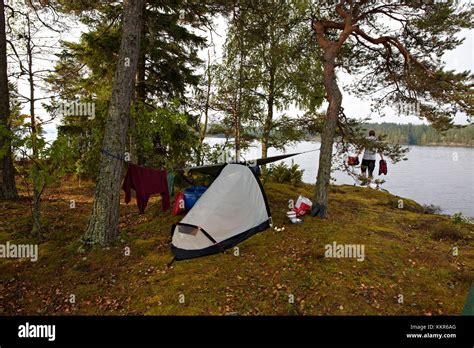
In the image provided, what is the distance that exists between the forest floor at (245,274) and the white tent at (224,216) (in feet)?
1.13

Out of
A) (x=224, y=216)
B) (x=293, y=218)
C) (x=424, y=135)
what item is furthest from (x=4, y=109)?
(x=424, y=135)

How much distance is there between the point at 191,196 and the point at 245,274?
3036 millimetres

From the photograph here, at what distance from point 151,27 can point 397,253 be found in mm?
8651

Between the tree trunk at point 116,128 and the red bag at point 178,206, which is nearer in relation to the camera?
the tree trunk at point 116,128

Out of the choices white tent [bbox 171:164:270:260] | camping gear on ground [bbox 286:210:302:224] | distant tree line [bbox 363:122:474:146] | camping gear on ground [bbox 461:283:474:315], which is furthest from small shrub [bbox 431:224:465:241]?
distant tree line [bbox 363:122:474:146]

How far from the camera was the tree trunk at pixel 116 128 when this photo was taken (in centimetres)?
510

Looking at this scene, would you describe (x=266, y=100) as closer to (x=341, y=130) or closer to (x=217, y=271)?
(x=341, y=130)

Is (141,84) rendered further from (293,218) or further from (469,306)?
(469,306)

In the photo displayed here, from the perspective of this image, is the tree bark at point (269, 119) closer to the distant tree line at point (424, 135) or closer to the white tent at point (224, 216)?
the white tent at point (224, 216)

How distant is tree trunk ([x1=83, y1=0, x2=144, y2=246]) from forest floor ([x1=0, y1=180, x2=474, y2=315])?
0.65 m

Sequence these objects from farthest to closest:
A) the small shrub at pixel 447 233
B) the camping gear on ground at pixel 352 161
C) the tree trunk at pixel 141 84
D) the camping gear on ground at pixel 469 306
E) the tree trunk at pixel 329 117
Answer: the tree trunk at pixel 141 84, the camping gear on ground at pixel 352 161, the small shrub at pixel 447 233, the tree trunk at pixel 329 117, the camping gear on ground at pixel 469 306

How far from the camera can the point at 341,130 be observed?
25.1ft

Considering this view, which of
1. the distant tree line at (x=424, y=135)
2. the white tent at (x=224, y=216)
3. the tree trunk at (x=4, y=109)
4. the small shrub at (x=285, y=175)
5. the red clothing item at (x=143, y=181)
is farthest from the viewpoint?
the distant tree line at (x=424, y=135)

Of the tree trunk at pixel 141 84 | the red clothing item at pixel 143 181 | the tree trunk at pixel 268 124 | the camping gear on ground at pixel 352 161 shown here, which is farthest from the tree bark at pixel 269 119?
the red clothing item at pixel 143 181
